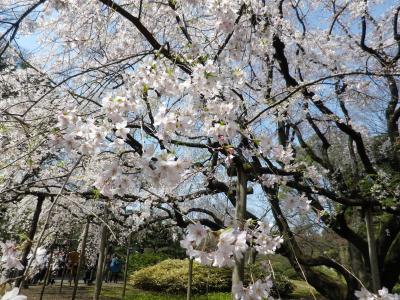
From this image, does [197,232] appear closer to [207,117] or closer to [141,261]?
[207,117]

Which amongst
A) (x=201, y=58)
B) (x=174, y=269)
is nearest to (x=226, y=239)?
(x=201, y=58)

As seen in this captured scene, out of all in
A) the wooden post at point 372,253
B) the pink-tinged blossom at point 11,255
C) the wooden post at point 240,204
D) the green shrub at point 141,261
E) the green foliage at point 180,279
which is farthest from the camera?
the green shrub at point 141,261

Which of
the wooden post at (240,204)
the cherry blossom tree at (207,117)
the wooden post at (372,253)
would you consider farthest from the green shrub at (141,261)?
the wooden post at (240,204)

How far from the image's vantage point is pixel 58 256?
12.0m

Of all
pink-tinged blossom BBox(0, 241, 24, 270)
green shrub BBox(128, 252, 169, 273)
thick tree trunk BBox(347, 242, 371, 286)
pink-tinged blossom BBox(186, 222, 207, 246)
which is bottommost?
pink-tinged blossom BBox(0, 241, 24, 270)

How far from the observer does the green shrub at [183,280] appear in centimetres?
1175

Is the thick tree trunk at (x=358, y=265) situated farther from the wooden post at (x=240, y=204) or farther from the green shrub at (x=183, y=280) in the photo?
the wooden post at (x=240, y=204)

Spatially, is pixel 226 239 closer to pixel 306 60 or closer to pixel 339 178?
pixel 339 178

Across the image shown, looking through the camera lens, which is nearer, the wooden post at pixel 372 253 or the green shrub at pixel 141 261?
the wooden post at pixel 372 253

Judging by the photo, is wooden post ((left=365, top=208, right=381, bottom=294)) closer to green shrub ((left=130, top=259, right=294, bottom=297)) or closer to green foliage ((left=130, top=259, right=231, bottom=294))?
green shrub ((left=130, top=259, right=294, bottom=297))

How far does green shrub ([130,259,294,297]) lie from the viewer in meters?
11.8

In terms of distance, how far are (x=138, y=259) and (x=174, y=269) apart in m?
5.18

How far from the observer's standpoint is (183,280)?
1178 centimetres

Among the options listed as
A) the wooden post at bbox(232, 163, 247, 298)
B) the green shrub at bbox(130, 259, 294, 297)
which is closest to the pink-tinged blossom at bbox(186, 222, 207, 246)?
the wooden post at bbox(232, 163, 247, 298)
